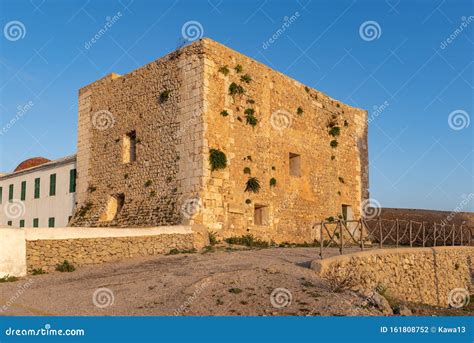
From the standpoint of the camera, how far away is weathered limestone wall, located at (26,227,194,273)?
1279cm

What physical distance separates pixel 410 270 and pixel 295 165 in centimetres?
720

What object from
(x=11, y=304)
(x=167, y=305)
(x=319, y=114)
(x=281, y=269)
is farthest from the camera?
(x=319, y=114)

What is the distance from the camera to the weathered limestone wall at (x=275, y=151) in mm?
16953

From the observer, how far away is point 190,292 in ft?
29.4

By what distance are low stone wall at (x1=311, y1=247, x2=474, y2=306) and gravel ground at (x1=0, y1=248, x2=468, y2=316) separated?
1082 millimetres

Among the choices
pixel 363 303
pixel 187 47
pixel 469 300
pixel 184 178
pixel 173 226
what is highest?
pixel 187 47

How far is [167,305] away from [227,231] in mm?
8435

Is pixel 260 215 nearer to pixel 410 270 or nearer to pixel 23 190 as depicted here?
pixel 410 270

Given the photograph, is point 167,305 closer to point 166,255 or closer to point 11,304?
point 11,304

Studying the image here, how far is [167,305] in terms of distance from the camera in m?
8.34

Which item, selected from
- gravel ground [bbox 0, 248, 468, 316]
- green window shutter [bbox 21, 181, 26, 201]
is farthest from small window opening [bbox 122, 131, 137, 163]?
green window shutter [bbox 21, 181, 26, 201]

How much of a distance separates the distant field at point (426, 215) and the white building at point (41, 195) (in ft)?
59.3

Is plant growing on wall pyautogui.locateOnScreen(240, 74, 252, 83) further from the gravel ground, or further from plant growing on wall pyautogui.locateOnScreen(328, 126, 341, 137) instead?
the gravel ground

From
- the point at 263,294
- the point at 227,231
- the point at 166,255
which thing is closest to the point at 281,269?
the point at 263,294
